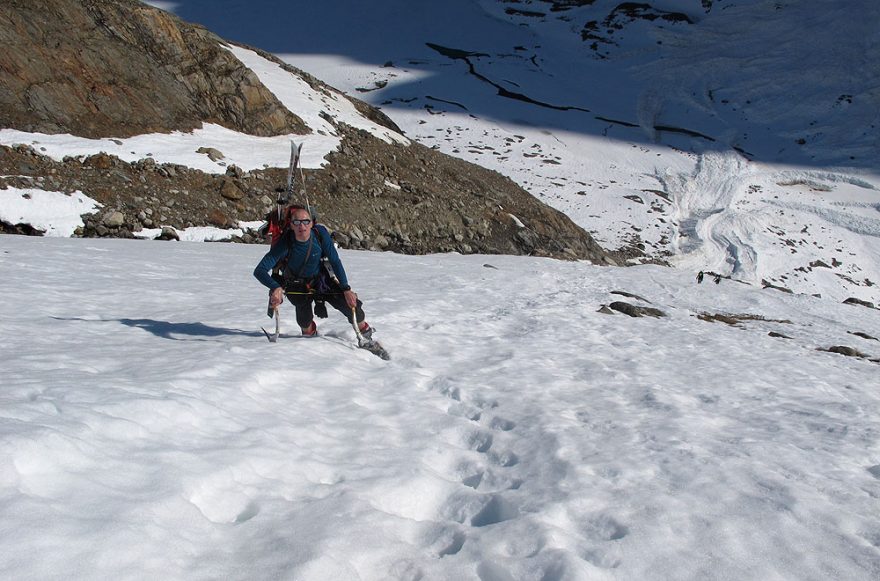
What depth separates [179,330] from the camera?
7.34 meters

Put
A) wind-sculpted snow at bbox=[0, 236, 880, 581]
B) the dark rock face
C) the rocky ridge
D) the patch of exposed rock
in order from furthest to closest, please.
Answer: the dark rock face, the rocky ridge, the patch of exposed rock, wind-sculpted snow at bbox=[0, 236, 880, 581]

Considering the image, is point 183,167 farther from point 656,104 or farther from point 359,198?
point 656,104

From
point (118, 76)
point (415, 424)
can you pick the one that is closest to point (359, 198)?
point (118, 76)

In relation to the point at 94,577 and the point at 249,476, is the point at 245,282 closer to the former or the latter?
the point at 249,476

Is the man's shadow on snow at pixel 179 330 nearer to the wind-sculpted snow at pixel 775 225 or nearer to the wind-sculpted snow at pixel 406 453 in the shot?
the wind-sculpted snow at pixel 406 453

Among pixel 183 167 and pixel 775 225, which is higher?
pixel 775 225

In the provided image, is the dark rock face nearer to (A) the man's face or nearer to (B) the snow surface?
(B) the snow surface

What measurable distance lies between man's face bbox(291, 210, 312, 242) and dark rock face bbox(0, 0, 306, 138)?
14885 mm

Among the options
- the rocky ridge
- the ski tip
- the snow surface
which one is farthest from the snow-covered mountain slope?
the ski tip

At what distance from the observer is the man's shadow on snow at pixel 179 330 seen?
22.9 feet

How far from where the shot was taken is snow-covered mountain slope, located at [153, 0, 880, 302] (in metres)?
34.9

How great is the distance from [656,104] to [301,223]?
60.0 metres

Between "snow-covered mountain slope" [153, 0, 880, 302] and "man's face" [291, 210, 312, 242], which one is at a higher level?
"snow-covered mountain slope" [153, 0, 880, 302]

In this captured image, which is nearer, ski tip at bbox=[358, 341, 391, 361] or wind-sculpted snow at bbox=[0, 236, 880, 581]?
wind-sculpted snow at bbox=[0, 236, 880, 581]
